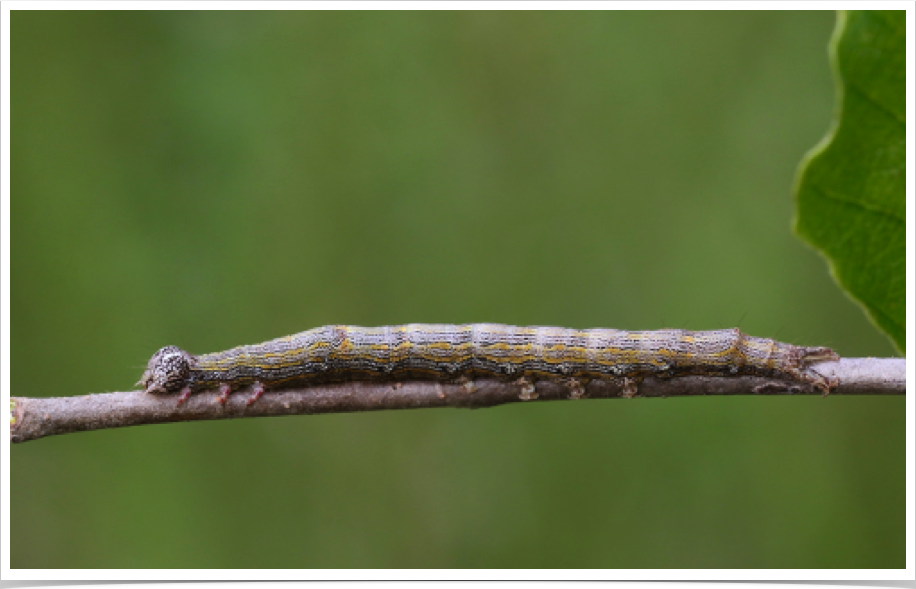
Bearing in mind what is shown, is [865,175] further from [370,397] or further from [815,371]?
[370,397]

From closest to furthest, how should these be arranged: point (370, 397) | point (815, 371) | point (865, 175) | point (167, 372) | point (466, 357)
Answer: point (865, 175)
point (815, 371)
point (370, 397)
point (167, 372)
point (466, 357)

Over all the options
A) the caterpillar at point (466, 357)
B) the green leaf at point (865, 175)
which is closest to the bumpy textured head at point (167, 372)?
the caterpillar at point (466, 357)

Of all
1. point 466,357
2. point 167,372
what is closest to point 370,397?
point 466,357

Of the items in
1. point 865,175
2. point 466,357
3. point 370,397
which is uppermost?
point 865,175

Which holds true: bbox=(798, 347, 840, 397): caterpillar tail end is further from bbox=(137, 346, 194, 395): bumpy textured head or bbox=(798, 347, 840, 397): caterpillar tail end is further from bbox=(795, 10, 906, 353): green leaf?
bbox=(137, 346, 194, 395): bumpy textured head

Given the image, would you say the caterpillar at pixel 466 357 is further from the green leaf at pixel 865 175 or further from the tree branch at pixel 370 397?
the green leaf at pixel 865 175

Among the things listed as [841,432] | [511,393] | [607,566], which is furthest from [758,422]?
[511,393]
